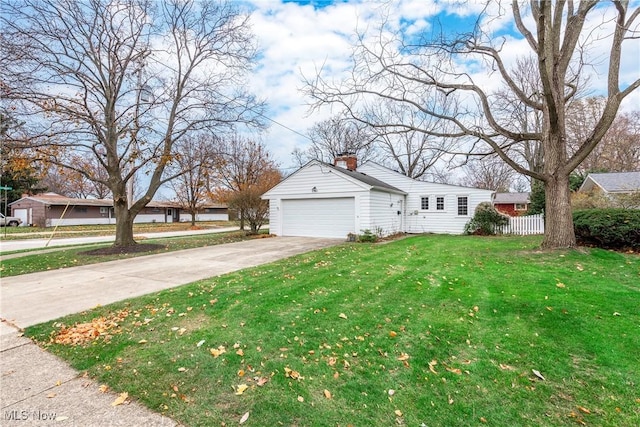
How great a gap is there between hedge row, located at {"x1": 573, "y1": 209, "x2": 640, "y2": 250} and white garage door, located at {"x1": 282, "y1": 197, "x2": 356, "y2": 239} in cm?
792

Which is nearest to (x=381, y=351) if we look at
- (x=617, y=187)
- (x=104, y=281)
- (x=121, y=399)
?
(x=121, y=399)

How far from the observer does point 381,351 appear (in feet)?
10.4

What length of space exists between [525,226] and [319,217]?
9.96 meters

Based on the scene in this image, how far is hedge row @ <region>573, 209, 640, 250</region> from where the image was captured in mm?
7962

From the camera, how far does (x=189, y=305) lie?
4.60 metres

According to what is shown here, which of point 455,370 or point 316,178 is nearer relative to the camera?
point 455,370

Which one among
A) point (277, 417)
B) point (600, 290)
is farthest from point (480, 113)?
point (277, 417)

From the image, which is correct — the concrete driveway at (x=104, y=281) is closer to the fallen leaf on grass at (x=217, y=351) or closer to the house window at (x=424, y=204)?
the fallen leaf on grass at (x=217, y=351)

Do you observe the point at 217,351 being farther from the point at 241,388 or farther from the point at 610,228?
the point at 610,228

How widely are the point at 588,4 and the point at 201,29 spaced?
1198cm

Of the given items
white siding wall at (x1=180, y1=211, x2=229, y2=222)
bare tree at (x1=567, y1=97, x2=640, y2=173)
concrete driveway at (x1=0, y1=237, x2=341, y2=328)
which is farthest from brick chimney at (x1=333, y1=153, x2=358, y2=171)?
white siding wall at (x1=180, y1=211, x2=229, y2=222)

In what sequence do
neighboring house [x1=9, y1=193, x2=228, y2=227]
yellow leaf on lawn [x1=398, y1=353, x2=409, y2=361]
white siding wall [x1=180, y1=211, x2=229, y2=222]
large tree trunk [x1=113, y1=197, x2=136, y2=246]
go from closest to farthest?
yellow leaf on lawn [x1=398, y1=353, x2=409, y2=361]
large tree trunk [x1=113, y1=197, x2=136, y2=246]
neighboring house [x1=9, y1=193, x2=228, y2=227]
white siding wall [x1=180, y1=211, x2=229, y2=222]

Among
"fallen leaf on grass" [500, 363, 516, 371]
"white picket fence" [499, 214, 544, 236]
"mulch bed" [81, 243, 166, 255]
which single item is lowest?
"fallen leaf on grass" [500, 363, 516, 371]

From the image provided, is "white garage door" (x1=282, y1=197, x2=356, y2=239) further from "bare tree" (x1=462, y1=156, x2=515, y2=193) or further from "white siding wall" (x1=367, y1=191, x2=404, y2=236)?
"bare tree" (x1=462, y1=156, x2=515, y2=193)
